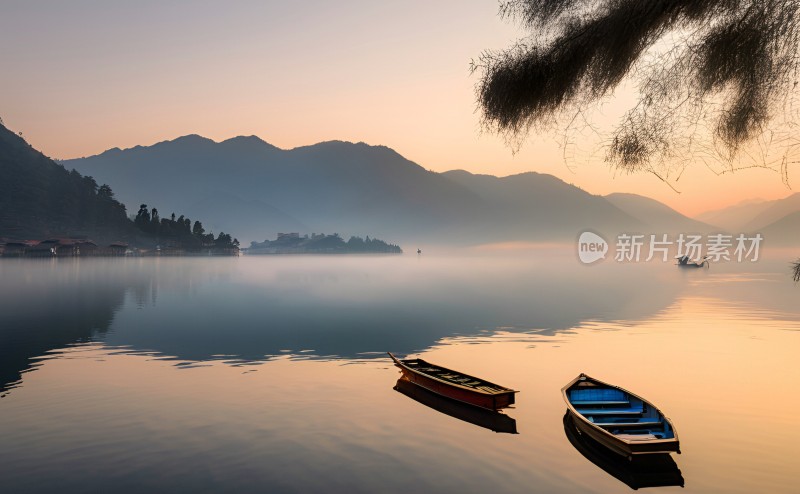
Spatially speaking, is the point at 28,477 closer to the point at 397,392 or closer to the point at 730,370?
the point at 397,392

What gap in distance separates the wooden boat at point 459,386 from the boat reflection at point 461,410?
0.93 ft

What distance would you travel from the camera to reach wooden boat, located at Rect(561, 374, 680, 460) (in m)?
14.5

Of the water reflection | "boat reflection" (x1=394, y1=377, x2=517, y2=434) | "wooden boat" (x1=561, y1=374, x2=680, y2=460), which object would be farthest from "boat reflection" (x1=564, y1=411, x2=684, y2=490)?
the water reflection

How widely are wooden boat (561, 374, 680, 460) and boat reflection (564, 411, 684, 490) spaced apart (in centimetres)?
45

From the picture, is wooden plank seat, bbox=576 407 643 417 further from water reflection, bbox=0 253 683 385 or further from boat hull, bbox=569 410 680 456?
water reflection, bbox=0 253 683 385

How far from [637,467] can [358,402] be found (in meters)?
10.1

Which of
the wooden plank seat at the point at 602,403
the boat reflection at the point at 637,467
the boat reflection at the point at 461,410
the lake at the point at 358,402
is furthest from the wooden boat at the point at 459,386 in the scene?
the boat reflection at the point at 637,467

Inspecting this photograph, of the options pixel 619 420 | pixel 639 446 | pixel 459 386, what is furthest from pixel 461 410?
pixel 639 446

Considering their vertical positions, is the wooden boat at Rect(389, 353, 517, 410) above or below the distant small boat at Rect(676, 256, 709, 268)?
below

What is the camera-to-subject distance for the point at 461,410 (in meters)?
21.2

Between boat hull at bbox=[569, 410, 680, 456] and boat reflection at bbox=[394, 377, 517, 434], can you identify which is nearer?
boat hull at bbox=[569, 410, 680, 456]

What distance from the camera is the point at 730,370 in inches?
1189

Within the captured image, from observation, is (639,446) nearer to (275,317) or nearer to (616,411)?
(616,411)

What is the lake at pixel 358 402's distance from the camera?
1502cm
